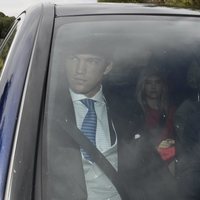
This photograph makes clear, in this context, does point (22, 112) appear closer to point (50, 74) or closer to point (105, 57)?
point (50, 74)

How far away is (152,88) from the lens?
2170 millimetres

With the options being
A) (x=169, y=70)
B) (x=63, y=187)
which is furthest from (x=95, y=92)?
(x=63, y=187)

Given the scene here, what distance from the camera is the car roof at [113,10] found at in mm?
2408

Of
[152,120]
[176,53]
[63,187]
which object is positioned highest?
[176,53]

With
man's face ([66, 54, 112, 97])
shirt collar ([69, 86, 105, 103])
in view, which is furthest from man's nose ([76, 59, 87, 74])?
shirt collar ([69, 86, 105, 103])

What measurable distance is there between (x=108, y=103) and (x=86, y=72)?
0.19 meters

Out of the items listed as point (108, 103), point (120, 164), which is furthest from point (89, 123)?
point (120, 164)

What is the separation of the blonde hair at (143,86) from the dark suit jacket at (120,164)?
136 millimetres

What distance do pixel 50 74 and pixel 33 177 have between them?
1.63 feet

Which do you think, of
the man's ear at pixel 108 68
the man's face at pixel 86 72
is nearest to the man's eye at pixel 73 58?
the man's face at pixel 86 72

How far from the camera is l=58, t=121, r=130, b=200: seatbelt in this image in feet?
5.73

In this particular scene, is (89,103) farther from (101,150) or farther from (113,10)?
(113,10)

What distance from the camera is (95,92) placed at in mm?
2104

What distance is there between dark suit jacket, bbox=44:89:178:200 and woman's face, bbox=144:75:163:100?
191 mm
